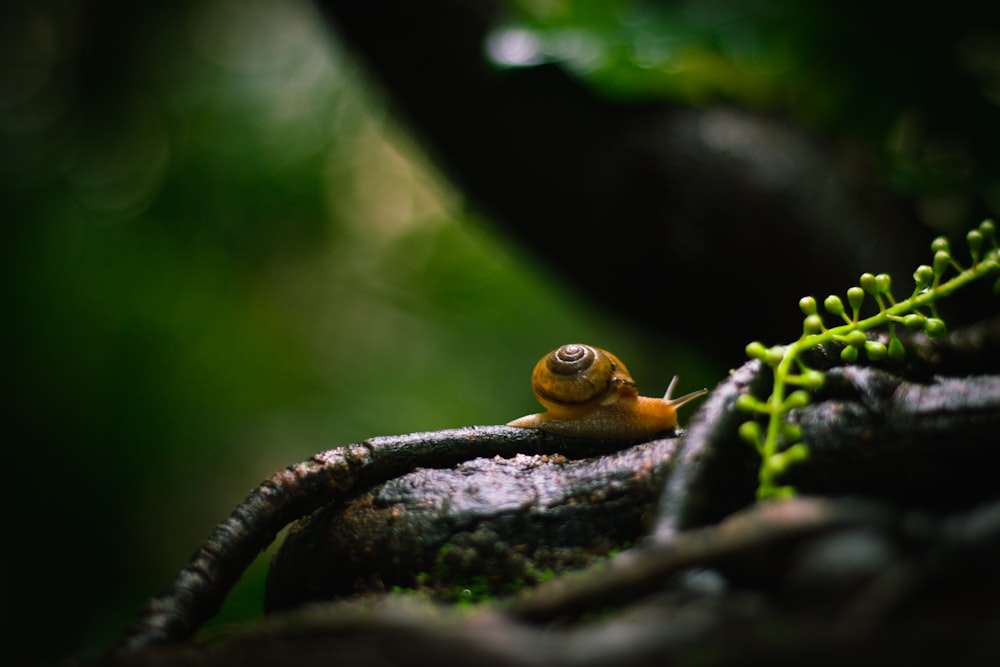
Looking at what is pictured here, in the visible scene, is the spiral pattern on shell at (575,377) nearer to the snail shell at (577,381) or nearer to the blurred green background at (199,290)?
the snail shell at (577,381)

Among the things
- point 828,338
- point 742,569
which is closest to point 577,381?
point 828,338

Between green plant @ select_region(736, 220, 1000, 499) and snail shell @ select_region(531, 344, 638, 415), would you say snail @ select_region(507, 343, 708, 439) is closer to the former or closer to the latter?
Result: snail shell @ select_region(531, 344, 638, 415)

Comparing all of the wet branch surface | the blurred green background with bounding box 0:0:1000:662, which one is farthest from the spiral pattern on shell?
the blurred green background with bounding box 0:0:1000:662

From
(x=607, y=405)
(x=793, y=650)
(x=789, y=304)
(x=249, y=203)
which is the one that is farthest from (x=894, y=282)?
(x=249, y=203)

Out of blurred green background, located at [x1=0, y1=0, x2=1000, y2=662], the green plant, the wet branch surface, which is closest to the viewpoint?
the wet branch surface

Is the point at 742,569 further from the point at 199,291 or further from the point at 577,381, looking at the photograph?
the point at 199,291

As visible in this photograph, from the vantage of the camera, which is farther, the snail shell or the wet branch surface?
the snail shell

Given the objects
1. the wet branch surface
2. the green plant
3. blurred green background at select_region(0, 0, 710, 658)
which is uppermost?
blurred green background at select_region(0, 0, 710, 658)
